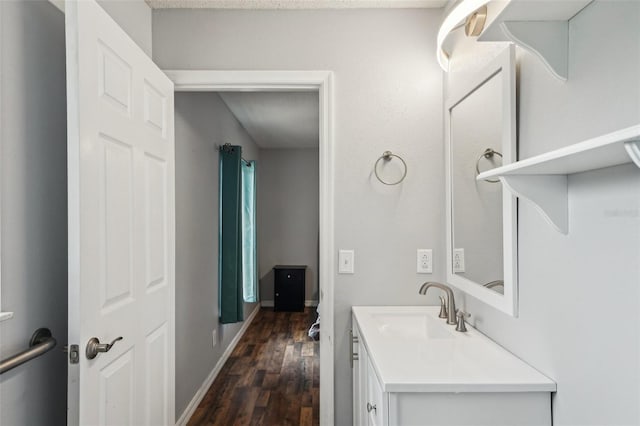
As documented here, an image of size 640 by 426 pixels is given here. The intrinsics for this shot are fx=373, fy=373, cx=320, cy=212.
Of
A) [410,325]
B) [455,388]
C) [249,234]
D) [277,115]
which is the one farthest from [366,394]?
[249,234]

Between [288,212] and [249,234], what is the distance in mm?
1216

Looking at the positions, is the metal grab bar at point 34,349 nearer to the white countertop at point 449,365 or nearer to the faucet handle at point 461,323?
the white countertop at point 449,365

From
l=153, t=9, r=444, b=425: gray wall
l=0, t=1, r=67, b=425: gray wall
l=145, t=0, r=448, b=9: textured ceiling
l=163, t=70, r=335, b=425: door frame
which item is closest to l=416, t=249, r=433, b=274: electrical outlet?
l=153, t=9, r=444, b=425: gray wall

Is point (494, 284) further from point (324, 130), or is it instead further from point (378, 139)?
point (324, 130)

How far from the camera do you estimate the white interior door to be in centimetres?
112

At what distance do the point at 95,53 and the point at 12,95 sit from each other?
28 cm

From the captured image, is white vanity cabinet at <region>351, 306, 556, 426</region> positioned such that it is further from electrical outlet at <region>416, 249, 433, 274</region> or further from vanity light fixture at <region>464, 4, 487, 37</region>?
vanity light fixture at <region>464, 4, 487, 37</region>

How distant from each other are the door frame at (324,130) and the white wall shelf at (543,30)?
101cm

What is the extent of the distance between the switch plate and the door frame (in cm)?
4

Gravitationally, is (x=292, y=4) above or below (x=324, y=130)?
above

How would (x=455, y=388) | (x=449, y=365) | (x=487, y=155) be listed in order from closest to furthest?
(x=455, y=388)
(x=449, y=365)
(x=487, y=155)

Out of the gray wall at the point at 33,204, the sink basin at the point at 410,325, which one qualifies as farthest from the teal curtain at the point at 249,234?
the gray wall at the point at 33,204

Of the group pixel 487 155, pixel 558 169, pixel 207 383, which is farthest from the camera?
pixel 207 383

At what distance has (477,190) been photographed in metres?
1.50
